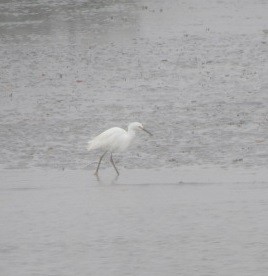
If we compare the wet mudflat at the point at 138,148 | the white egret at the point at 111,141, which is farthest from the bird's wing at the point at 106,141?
the wet mudflat at the point at 138,148

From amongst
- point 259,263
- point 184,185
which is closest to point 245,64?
point 184,185


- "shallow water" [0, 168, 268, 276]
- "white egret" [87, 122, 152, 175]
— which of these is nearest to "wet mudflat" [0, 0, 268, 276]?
"shallow water" [0, 168, 268, 276]

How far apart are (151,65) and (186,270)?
44.6 feet

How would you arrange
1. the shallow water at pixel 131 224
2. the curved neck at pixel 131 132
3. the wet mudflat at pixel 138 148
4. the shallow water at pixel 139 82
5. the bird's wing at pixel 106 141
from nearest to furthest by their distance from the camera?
the shallow water at pixel 131 224 → the wet mudflat at pixel 138 148 → the bird's wing at pixel 106 141 → the curved neck at pixel 131 132 → the shallow water at pixel 139 82

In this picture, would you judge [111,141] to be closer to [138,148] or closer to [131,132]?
[131,132]

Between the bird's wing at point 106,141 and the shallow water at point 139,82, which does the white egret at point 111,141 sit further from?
the shallow water at point 139,82

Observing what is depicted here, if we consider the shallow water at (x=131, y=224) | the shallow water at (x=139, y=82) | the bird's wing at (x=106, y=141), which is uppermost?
the bird's wing at (x=106, y=141)

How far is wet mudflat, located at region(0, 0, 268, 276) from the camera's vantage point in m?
13.0

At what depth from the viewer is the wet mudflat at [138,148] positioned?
12992mm

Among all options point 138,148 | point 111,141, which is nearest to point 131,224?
point 111,141

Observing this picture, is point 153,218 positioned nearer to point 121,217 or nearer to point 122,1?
point 121,217

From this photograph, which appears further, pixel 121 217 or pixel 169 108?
pixel 169 108

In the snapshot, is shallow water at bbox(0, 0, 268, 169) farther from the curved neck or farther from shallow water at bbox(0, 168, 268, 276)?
shallow water at bbox(0, 168, 268, 276)

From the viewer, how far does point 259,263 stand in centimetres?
1223
